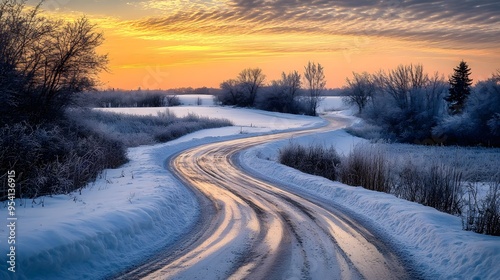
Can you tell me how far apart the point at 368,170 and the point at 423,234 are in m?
7.19

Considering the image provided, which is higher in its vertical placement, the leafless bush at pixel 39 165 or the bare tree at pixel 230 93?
the bare tree at pixel 230 93

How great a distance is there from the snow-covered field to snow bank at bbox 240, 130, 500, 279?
16 millimetres

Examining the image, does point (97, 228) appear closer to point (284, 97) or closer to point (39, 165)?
point (39, 165)

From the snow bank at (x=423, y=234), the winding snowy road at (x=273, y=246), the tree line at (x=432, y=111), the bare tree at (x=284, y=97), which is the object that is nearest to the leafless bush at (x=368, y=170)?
the snow bank at (x=423, y=234)

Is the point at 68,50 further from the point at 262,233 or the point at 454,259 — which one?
the point at 454,259

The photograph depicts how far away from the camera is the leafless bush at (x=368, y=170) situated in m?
15.7

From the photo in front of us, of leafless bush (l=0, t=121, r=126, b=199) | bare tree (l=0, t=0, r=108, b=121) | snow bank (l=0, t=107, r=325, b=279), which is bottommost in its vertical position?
snow bank (l=0, t=107, r=325, b=279)

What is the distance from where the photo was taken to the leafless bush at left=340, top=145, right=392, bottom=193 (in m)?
15.7

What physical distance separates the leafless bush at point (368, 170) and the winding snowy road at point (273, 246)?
3.06 meters

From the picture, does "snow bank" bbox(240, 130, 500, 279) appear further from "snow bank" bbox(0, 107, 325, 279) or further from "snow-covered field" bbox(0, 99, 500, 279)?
"snow bank" bbox(0, 107, 325, 279)

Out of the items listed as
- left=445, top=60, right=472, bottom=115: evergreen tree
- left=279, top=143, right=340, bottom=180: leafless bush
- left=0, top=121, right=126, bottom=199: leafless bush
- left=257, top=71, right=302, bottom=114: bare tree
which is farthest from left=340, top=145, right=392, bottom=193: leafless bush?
left=257, top=71, right=302, bottom=114: bare tree

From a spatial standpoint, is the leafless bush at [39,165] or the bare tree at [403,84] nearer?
the leafless bush at [39,165]

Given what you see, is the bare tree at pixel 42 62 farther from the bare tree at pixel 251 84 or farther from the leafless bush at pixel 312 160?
the bare tree at pixel 251 84

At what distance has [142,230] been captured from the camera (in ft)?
31.2
